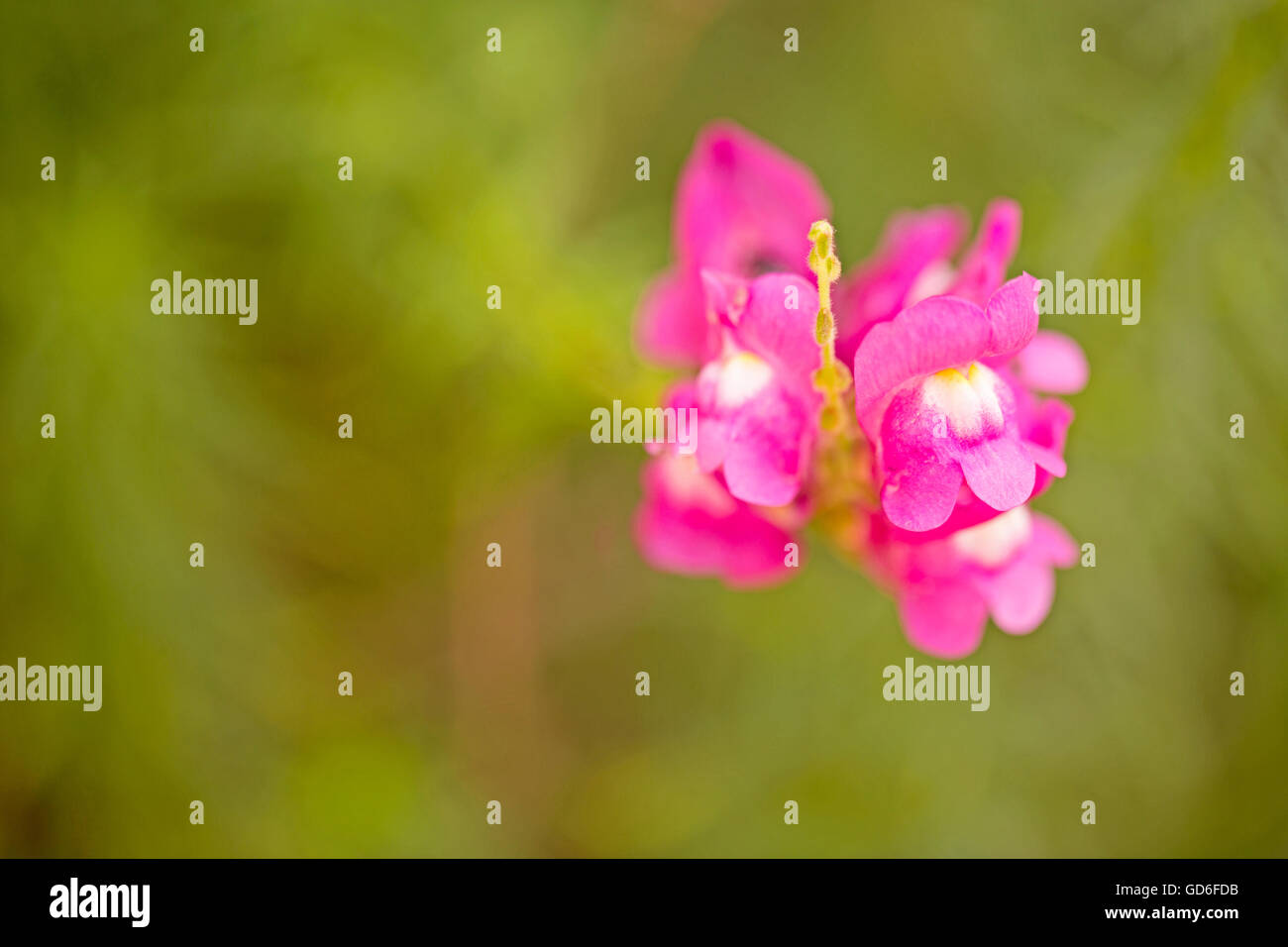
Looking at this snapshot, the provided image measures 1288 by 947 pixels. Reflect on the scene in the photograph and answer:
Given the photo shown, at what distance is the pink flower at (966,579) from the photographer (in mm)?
1244

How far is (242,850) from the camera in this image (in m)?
2.21

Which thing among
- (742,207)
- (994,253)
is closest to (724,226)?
(742,207)

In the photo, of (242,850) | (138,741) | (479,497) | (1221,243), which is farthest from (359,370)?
(1221,243)

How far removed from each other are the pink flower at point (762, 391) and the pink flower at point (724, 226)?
0.17m

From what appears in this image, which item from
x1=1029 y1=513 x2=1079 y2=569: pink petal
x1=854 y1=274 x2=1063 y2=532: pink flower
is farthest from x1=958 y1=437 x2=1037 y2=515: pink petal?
x1=1029 y1=513 x2=1079 y2=569: pink petal

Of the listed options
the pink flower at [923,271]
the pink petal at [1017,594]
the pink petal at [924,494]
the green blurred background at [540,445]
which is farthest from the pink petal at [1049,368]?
the green blurred background at [540,445]

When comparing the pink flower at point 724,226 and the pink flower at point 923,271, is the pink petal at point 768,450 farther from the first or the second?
the pink flower at point 724,226

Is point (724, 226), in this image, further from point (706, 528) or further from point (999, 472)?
point (999, 472)

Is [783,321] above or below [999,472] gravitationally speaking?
above

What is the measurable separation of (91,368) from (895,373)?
1.47m

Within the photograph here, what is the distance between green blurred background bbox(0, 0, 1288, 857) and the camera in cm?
187

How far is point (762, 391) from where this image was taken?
3.81ft

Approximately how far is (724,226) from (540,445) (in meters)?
0.93

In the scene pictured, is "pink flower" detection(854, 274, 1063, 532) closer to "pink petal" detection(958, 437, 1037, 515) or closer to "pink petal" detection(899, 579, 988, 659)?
"pink petal" detection(958, 437, 1037, 515)
